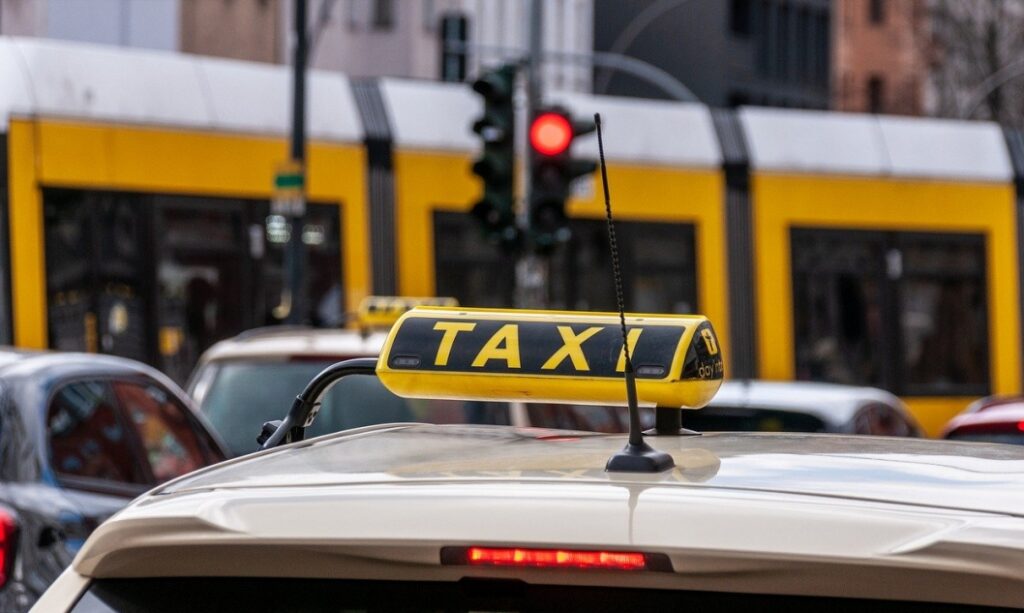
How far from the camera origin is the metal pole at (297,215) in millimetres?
18047

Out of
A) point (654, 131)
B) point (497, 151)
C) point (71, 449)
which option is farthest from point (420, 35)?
point (71, 449)

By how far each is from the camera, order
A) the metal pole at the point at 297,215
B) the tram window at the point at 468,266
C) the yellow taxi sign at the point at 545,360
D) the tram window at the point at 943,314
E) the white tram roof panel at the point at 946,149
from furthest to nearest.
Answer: the tram window at the point at 943,314
the white tram roof panel at the point at 946,149
the tram window at the point at 468,266
the metal pole at the point at 297,215
the yellow taxi sign at the point at 545,360

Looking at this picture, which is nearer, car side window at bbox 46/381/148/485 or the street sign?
car side window at bbox 46/381/148/485

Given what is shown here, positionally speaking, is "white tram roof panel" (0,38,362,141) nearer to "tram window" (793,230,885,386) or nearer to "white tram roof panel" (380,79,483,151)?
"white tram roof panel" (380,79,483,151)

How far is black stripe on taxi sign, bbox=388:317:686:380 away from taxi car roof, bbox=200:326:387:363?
635cm

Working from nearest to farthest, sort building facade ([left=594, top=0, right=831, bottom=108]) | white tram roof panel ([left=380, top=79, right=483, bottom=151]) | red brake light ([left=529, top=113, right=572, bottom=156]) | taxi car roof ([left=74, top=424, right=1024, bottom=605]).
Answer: taxi car roof ([left=74, top=424, right=1024, bottom=605])
red brake light ([left=529, top=113, right=572, bottom=156])
white tram roof panel ([left=380, top=79, right=483, bottom=151])
building facade ([left=594, top=0, right=831, bottom=108])

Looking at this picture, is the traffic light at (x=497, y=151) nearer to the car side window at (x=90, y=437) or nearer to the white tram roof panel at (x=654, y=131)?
the white tram roof panel at (x=654, y=131)

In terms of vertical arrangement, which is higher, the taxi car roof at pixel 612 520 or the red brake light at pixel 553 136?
the red brake light at pixel 553 136

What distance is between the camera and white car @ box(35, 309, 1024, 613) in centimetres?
203

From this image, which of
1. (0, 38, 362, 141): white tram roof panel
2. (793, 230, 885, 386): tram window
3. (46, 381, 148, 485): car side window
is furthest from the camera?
(793, 230, 885, 386): tram window

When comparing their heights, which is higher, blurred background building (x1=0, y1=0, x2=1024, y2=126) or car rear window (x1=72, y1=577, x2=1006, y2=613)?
blurred background building (x1=0, y1=0, x2=1024, y2=126)

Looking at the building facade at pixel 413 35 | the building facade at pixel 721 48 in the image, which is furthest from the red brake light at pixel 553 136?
the building facade at pixel 721 48

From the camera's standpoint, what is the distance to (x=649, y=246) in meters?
21.2

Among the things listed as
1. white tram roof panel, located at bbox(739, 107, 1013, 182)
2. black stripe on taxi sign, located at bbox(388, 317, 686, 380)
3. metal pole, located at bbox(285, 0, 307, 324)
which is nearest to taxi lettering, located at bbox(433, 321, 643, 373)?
black stripe on taxi sign, located at bbox(388, 317, 686, 380)
